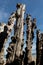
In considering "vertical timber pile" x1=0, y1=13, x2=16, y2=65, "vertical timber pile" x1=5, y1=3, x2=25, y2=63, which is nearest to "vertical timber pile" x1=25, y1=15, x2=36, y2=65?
"vertical timber pile" x1=0, y1=13, x2=16, y2=65

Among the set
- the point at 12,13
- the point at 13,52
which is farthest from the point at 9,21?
the point at 13,52

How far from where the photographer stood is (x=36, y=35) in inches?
1043

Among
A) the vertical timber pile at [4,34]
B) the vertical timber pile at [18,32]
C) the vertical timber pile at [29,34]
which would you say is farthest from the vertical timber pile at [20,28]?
the vertical timber pile at [29,34]

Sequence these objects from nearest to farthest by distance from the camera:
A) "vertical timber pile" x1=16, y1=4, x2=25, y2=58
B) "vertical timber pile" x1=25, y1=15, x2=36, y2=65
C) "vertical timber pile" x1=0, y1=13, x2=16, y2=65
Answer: "vertical timber pile" x1=16, y1=4, x2=25, y2=58, "vertical timber pile" x1=0, y1=13, x2=16, y2=65, "vertical timber pile" x1=25, y1=15, x2=36, y2=65

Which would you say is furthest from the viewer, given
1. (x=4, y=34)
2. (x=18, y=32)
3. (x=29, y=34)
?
(x=29, y=34)

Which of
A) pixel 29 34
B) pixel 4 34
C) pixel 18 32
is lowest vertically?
pixel 18 32

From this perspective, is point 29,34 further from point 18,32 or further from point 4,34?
point 18,32

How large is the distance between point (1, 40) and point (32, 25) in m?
14.1

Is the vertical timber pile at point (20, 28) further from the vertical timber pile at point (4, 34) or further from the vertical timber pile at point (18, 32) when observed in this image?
the vertical timber pile at point (4, 34)

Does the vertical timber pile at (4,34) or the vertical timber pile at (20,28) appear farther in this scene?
the vertical timber pile at (4,34)

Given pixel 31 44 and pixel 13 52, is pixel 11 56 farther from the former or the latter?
pixel 31 44

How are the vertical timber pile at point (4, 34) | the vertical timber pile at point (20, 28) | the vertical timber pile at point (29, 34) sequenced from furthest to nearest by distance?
the vertical timber pile at point (29, 34) < the vertical timber pile at point (4, 34) < the vertical timber pile at point (20, 28)

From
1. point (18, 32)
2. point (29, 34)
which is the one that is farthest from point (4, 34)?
point (29, 34)

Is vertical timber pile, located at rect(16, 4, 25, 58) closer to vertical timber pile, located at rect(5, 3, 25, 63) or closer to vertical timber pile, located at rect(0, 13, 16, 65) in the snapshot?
vertical timber pile, located at rect(5, 3, 25, 63)
